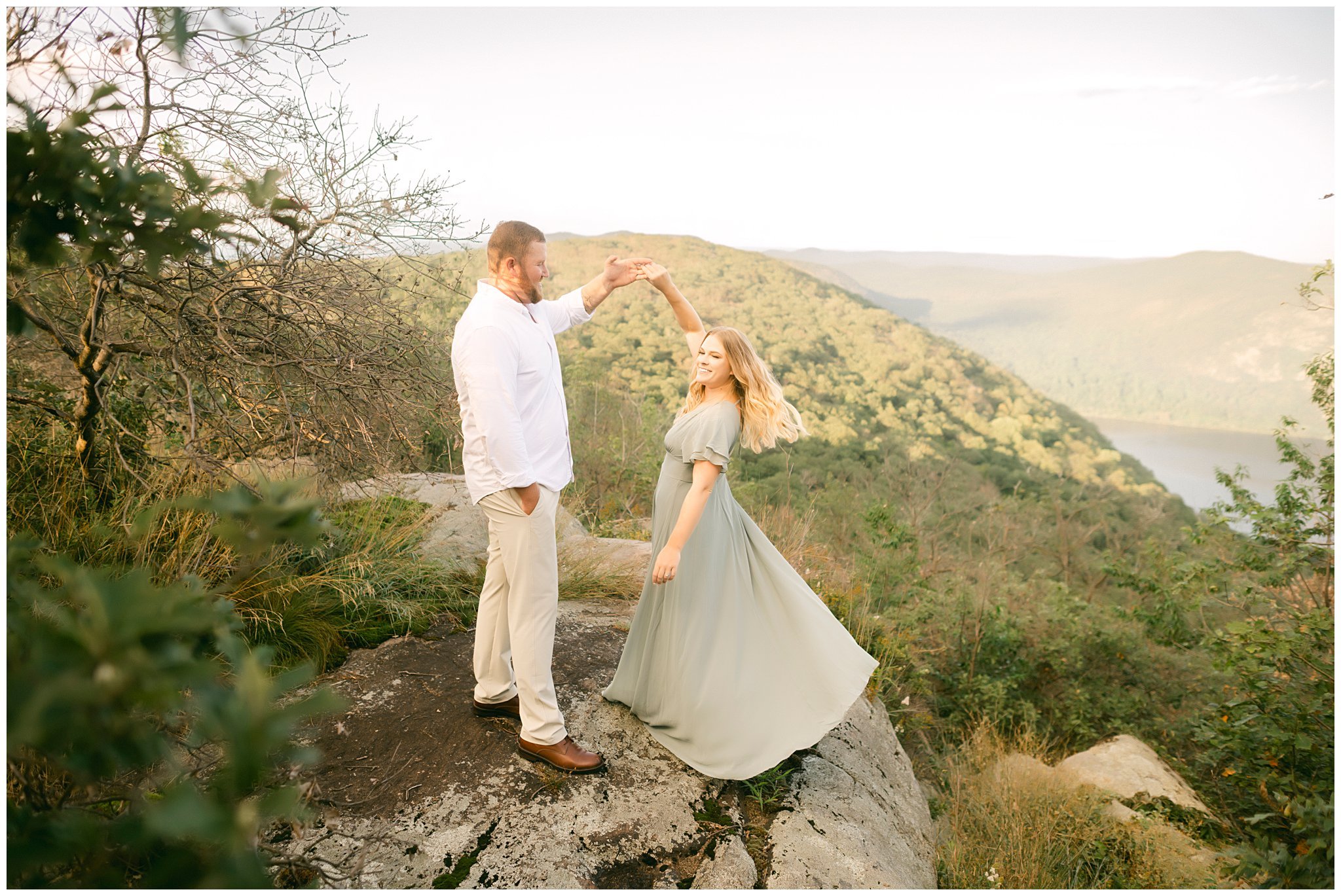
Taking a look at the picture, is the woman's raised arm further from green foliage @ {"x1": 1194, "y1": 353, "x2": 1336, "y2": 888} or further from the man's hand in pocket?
green foliage @ {"x1": 1194, "y1": 353, "x2": 1336, "y2": 888}

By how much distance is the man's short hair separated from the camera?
3221 millimetres

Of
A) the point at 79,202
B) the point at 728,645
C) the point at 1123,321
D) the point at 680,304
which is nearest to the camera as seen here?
the point at 79,202

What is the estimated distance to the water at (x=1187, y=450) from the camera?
76.2 feet

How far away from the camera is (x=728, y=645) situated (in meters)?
3.43

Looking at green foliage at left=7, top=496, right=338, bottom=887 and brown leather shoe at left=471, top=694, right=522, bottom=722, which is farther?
brown leather shoe at left=471, top=694, right=522, bottom=722

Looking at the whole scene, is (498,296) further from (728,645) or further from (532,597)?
(728,645)

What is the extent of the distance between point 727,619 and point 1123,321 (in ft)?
142

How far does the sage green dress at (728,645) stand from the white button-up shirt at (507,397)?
587 mm

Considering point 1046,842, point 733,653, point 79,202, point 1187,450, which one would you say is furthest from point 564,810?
point 1187,450

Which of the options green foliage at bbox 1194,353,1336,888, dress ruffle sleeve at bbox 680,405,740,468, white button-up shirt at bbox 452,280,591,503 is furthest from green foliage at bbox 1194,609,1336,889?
white button-up shirt at bbox 452,280,591,503

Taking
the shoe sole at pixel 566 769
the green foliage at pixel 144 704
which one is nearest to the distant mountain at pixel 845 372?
the shoe sole at pixel 566 769

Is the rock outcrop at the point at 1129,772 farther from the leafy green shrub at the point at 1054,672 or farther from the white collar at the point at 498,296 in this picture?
the white collar at the point at 498,296

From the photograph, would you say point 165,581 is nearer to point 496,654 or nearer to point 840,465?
point 496,654

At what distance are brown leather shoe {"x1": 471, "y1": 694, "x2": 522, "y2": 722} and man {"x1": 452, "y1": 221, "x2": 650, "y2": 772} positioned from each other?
0.25 m
